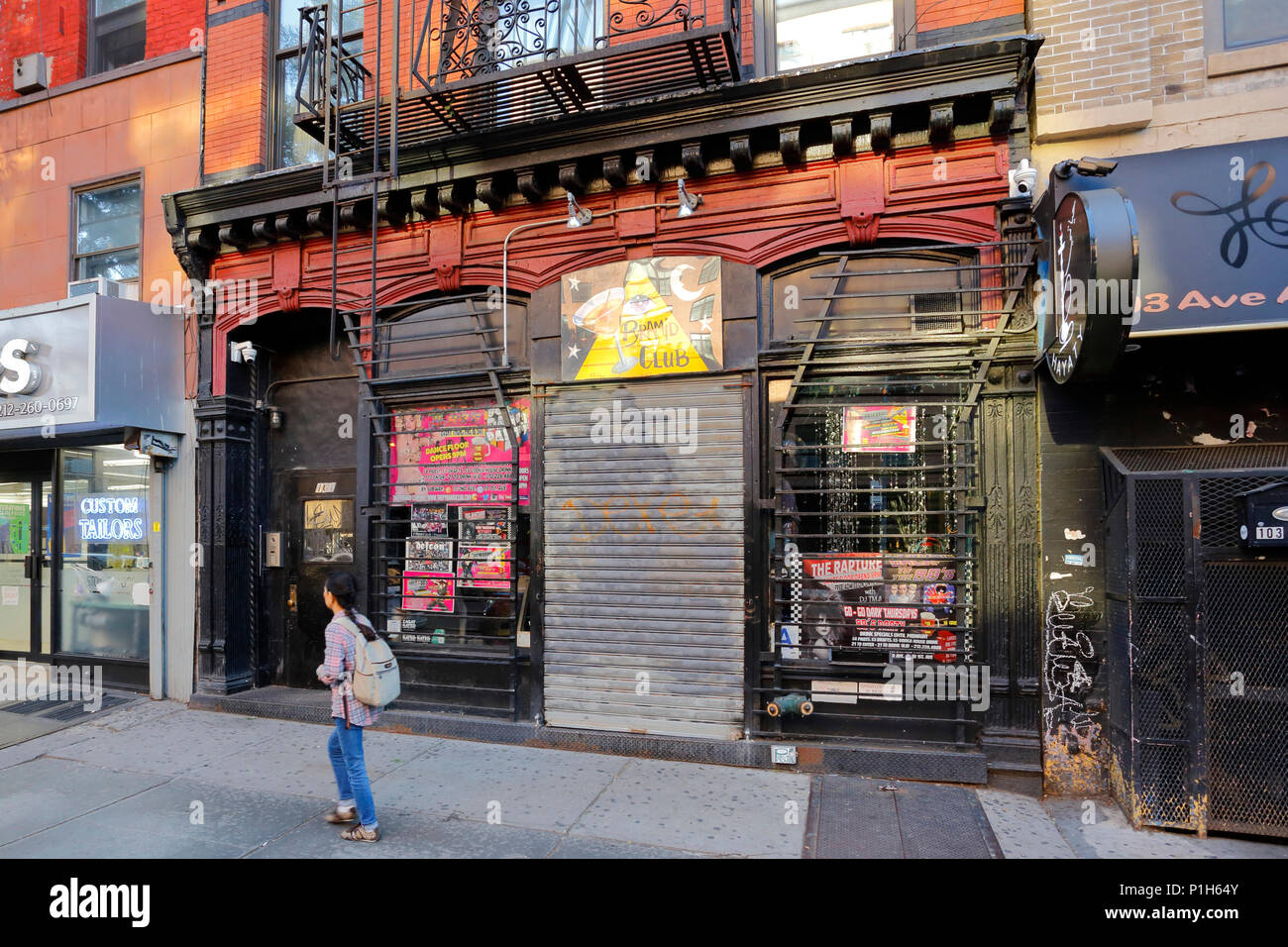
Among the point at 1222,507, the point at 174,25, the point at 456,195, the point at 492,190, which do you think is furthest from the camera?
the point at 174,25

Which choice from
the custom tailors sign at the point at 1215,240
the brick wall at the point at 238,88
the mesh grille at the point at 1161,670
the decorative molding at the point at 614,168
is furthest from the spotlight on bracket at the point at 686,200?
the brick wall at the point at 238,88

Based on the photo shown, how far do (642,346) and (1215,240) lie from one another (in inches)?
171

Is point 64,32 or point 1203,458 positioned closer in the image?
point 1203,458

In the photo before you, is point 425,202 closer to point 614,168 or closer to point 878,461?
point 614,168

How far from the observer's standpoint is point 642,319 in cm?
669

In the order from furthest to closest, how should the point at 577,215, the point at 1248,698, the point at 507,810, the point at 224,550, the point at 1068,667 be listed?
1. the point at 224,550
2. the point at 577,215
3. the point at 1068,667
4. the point at 507,810
5. the point at 1248,698

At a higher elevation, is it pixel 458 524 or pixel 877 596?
pixel 458 524

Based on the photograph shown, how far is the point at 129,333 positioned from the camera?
313 inches

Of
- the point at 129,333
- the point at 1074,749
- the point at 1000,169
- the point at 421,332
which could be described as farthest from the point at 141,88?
the point at 1074,749

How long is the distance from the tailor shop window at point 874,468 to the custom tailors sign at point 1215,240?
1.22 metres

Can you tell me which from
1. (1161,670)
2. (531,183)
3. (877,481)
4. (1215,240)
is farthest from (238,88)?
(1161,670)

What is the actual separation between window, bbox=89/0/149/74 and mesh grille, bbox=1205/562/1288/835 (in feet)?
42.4

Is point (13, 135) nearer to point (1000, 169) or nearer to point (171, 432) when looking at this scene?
point (171, 432)
